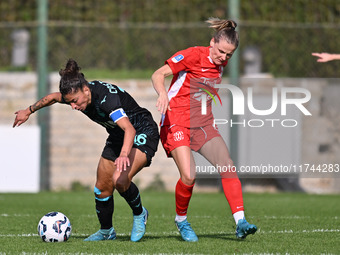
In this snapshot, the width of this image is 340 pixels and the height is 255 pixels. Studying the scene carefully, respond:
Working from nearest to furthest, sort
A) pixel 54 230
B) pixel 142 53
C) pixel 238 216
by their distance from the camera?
pixel 238 216 → pixel 54 230 → pixel 142 53

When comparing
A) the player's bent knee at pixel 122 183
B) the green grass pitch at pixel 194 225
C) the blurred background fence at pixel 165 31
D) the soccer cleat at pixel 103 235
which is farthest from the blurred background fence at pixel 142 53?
the player's bent knee at pixel 122 183

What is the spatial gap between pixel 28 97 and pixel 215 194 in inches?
155

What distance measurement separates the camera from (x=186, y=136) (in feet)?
20.8

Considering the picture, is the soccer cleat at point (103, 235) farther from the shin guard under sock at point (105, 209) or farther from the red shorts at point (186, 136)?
the red shorts at point (186, 136)

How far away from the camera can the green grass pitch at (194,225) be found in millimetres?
5762

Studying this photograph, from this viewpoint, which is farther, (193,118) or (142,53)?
(142,53)

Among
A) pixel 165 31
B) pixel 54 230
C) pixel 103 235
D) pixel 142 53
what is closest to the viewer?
pixel 54 230

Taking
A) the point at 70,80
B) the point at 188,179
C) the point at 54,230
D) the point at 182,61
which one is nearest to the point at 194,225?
the point at 188,179

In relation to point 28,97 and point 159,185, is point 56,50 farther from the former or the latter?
point 159,185

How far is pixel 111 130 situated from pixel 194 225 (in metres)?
1.91

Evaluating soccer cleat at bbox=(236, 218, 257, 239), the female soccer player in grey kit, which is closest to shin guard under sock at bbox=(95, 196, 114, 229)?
the female soccer player in grey kit

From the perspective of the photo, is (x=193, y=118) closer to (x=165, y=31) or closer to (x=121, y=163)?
(x=121, y=163)

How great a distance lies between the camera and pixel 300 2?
13.7 metres

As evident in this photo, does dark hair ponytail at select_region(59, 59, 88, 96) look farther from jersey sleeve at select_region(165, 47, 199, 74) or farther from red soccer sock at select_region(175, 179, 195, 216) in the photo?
red soccer sock at select_region(175, 179, 195, 216)
